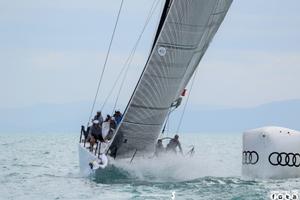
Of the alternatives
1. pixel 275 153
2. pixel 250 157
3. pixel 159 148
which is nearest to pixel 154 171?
pixel 159 148

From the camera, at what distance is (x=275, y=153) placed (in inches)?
930

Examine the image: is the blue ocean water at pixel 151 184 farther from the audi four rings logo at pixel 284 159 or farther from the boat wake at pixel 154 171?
the audi four rings logo at pixel 284 159

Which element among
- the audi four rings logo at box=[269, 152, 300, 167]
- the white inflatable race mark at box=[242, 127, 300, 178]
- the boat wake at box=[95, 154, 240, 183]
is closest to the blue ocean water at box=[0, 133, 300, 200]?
the boat wake at box=[95, 154, 240, 183]

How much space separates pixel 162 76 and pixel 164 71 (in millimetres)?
143

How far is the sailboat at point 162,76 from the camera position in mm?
23562

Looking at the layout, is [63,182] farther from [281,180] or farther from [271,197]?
[271,197]

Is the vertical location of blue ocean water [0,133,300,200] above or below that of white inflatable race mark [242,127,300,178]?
below

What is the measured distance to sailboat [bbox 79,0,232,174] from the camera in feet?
77.3

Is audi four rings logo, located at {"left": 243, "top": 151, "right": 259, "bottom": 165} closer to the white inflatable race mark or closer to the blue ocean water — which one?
the white inflatable race mark

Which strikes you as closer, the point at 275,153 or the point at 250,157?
the point at 275,153

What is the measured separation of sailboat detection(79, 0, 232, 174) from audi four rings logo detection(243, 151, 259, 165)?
7.80 ft

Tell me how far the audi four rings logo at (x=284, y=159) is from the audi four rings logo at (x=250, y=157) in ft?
1.41

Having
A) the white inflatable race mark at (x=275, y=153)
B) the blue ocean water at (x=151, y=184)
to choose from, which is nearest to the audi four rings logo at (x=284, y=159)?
the white inflatable race mark at (x=275, y=153)

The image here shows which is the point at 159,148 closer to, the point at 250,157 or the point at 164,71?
the point at 250,157
